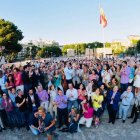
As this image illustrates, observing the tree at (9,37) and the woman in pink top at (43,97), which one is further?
the tree at (9,37)

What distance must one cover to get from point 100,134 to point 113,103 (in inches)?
60.0

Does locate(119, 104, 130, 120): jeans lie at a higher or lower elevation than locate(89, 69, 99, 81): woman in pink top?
lower

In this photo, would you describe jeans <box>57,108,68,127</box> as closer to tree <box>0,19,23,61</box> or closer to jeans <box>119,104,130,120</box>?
jeans <box>119,104,130,120</box>

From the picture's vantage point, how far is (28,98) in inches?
433

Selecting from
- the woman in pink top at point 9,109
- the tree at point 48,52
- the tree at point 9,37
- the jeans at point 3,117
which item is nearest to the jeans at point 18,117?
the woman in pink top at point 9,109

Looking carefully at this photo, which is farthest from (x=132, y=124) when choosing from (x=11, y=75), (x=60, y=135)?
(x=11, y=75)

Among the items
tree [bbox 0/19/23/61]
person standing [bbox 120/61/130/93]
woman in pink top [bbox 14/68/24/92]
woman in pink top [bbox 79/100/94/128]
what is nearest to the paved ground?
woman in pink top [bbox 79/100/94/128]

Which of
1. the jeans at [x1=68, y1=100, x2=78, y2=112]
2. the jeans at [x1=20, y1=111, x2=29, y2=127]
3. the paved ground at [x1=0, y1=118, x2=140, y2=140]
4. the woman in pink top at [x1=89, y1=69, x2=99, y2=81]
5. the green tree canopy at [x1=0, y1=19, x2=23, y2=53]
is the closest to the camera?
the paved ground at [x1=0, y1=118, x2=140, y2=140]

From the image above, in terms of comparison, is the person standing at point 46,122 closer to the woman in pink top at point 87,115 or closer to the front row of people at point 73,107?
the front row of people at point 73,107

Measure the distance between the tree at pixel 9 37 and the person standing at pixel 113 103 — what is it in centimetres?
4706

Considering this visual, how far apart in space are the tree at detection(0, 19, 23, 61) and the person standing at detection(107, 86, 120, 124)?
154 ft

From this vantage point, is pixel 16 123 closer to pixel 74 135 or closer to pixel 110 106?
pixel 74 135

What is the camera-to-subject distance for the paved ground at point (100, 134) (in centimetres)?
1002

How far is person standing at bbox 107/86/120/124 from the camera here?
37.0 feet
